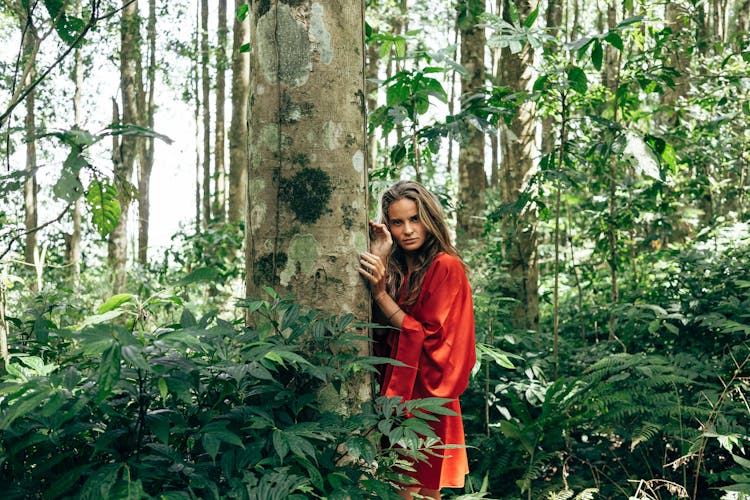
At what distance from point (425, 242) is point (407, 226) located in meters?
0.13

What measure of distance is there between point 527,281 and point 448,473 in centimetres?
298

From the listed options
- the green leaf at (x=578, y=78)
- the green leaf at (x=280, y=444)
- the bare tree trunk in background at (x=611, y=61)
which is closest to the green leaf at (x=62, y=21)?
the green leaf at (x=280, y=444)

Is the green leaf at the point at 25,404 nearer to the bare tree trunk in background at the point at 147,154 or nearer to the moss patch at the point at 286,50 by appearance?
the moss patch at the point at 286,50

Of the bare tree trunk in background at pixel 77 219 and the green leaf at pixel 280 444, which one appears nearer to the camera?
the green leaf at pixel 280 444

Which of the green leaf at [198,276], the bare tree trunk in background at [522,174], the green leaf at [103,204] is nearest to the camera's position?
the green leaf at [198,276]

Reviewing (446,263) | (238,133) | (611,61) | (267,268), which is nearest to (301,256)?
(267,268)

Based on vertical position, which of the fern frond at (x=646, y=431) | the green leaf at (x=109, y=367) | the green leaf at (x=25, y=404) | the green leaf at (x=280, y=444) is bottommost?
the fern frond at (x=646, y=431)

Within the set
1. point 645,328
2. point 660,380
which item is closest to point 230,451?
point 660,380

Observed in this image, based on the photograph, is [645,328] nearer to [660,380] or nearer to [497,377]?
[660,380]

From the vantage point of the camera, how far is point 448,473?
9.53 feet

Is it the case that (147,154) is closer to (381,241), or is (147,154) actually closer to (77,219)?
(77,219)

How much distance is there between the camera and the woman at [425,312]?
2.68m

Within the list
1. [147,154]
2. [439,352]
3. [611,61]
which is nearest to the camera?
[439,352]

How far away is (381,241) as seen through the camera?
2.88m
